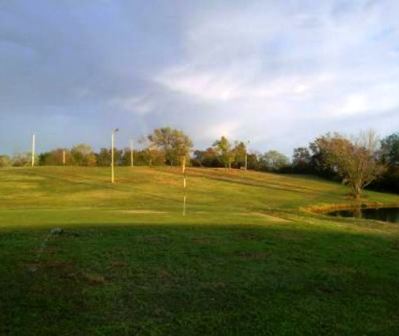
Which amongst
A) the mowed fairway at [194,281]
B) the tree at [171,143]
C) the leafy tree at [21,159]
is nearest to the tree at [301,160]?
the tree at [171,143]

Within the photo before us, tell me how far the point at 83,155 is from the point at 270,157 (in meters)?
43.9

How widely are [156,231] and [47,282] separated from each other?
7177mm

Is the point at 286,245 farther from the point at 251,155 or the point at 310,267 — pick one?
the point at 251,155

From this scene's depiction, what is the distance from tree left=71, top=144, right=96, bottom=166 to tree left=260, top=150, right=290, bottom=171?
130 ft

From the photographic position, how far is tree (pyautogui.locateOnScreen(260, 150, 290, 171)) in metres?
128

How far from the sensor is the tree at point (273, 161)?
128 metres

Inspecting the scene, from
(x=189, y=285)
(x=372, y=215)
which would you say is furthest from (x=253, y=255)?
(x=372, y=215)

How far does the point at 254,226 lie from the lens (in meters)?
20.5

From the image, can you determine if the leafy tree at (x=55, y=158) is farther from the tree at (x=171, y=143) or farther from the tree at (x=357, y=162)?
the tree at (x=357, y=162)

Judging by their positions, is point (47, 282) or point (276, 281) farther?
point (276, 281)

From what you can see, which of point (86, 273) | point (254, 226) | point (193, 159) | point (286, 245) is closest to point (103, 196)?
point (254, 226)

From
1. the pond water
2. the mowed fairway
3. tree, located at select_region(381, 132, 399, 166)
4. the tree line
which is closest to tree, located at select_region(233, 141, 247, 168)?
the tree line

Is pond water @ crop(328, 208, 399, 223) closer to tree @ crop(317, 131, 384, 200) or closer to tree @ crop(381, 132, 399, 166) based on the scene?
tree @ crop(317, 131, 384, 200)

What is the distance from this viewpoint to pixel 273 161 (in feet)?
430
